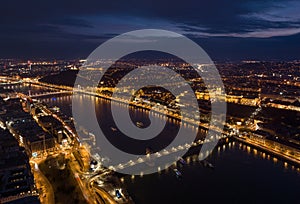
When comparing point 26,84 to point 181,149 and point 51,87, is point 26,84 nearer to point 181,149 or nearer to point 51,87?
point 51,87

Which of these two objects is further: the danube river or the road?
the danube river

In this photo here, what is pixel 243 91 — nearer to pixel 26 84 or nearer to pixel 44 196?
pixel 44 196

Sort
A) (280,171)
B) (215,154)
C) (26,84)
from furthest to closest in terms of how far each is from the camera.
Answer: (26,84), (215,154), (280,171)

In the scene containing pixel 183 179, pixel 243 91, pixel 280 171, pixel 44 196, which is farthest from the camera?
pixel 243 91

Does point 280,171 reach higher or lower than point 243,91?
lower

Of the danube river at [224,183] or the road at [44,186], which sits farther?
the danube river at [224,183]

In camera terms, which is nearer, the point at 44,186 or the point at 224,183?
the point at 44,186

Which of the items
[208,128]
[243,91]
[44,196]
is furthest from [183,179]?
[243,91]

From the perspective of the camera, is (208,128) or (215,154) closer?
(215,154)
